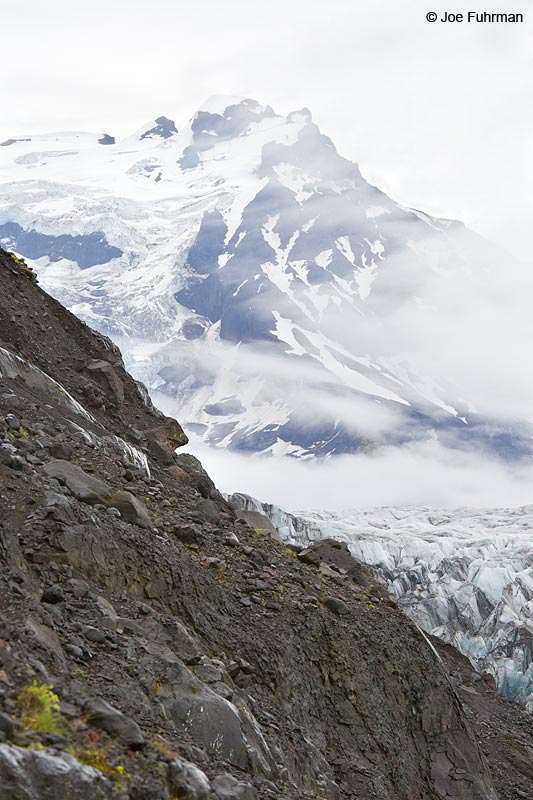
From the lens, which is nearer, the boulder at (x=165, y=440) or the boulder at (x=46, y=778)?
the boulder at (x=46, y=778)

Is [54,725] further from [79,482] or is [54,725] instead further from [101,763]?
[79,482]

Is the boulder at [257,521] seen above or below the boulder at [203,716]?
below

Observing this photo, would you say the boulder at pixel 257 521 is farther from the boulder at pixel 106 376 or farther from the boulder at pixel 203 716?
the boulder at pixel 203 716

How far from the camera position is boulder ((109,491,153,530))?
64.3 ft

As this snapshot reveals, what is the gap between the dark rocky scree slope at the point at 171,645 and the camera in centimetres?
1130

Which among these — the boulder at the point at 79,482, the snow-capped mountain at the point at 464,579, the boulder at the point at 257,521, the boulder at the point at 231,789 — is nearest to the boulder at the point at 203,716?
the boulder at the point at 231,789

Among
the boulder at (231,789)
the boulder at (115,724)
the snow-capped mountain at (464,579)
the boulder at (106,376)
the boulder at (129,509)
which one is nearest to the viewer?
the boulder at (115,724)

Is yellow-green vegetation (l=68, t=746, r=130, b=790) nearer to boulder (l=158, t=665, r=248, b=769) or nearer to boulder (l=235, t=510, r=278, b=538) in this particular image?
boulder (l=158, t=665, r=248, b=769)

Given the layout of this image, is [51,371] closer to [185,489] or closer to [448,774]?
[185,489]

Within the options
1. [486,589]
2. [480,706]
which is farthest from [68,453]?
[486,589]

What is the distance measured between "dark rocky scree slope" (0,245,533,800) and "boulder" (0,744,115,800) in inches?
0.7

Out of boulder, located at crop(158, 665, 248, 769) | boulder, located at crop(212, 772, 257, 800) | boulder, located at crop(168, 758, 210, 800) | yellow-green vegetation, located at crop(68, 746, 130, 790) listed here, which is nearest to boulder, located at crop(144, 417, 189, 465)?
boulder, located at crop(158, 665, 248, 769)

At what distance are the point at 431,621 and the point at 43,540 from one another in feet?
331

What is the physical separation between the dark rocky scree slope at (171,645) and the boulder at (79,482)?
52 millimetres
